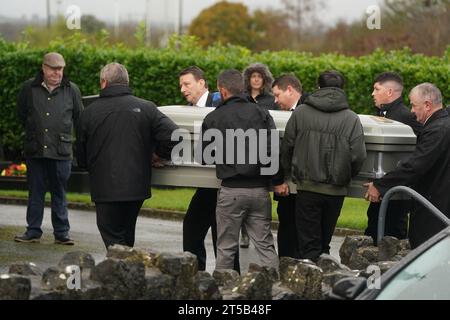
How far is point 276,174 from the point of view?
Result: 10297mm

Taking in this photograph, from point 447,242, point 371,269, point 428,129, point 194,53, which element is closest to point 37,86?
point 428,129

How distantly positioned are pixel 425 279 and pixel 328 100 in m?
4.04

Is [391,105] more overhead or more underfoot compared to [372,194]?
more overhead

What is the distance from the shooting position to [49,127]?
A: 13031 millimetres

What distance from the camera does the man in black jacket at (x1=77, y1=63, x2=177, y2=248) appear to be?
10.2m

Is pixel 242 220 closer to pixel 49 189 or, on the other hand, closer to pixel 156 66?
pixel 49 189

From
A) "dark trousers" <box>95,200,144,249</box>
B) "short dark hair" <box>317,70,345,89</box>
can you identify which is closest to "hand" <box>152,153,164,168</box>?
"dark trousers" <box>95,200,144,249</box>

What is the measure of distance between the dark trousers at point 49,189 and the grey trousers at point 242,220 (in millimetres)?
3312

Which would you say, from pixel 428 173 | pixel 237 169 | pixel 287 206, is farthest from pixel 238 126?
pixel 428 173

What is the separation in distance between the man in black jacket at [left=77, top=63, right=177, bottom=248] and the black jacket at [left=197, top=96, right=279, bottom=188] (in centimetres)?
43

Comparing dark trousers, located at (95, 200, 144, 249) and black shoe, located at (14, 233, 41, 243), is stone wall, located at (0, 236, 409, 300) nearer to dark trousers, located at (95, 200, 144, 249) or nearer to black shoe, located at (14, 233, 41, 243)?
dark trousers, located at (95, 200, 144, 249)

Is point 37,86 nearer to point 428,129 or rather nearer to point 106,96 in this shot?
point 106,96

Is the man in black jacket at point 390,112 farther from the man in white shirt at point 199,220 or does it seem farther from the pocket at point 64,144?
the pocket at point 64,144
